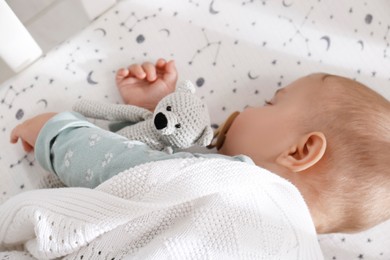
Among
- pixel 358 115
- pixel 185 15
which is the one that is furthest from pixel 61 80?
pixel 358 115

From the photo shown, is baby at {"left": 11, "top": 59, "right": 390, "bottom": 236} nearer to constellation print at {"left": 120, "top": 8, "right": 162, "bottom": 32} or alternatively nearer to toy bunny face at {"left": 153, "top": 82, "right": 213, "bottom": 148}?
toy bunny face at {"left": 153, "top": 82, "right": 213, "bottom": 148}

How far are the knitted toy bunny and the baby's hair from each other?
0.63ft

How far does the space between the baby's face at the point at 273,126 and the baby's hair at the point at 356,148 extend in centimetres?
3

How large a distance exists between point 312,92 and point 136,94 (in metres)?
0.35

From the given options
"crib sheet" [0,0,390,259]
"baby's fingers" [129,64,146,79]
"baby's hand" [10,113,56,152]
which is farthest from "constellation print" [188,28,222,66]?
"baby's hand" [10,113,56,152]

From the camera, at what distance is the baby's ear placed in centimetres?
69

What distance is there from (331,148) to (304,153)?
1.7 inches

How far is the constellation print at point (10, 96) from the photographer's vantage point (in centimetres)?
87

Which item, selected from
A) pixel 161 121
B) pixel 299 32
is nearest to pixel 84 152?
pixel 161 121

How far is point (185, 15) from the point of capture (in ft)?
3.18

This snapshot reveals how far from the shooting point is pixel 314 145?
27.6 inches

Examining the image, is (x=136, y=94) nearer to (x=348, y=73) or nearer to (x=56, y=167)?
(x=56, y=167)

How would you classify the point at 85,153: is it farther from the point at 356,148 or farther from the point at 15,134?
the point at 356,148

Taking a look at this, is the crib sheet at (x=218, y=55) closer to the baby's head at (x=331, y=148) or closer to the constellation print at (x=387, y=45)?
the constellation print at (x=387, y=45)
